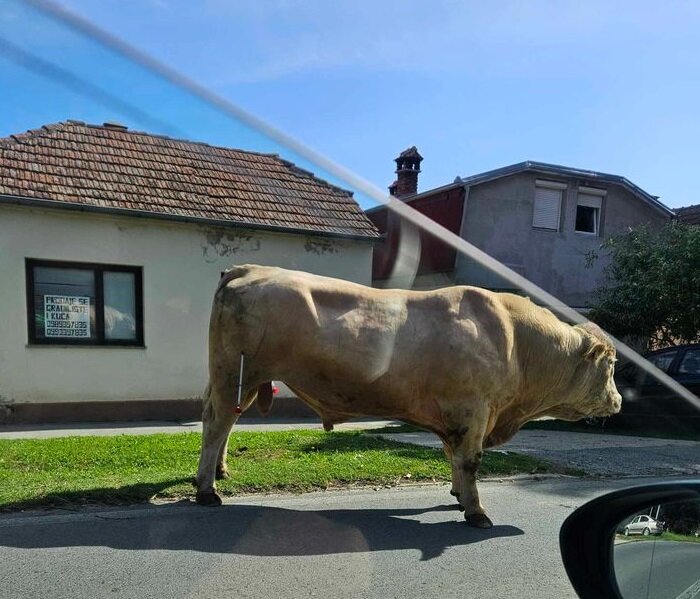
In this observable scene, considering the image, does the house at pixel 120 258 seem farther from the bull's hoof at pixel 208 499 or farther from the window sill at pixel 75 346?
the bull's hoof at pixel 208 499

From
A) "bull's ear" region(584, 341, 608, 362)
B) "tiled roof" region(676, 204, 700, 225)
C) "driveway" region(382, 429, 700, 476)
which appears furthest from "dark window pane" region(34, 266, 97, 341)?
"tiled roof" region(676, 204, 700, 225)

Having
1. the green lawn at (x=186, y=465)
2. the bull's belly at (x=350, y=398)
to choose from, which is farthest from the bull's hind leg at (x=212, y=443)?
the bull's belly at (x=350, y=398)

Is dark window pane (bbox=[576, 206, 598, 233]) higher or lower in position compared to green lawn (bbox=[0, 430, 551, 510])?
higher

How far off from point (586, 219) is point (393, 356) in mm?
14937

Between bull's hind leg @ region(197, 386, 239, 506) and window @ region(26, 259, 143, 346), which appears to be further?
window @ region(26, 259, 143, 346)

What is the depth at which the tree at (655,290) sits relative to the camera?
12766 millimetres

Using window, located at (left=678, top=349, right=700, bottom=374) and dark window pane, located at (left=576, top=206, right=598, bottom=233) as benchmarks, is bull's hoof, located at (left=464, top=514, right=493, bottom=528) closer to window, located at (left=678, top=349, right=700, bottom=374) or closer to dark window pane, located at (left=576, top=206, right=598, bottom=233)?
window, located at (left=678, top=349, right=700, bottom=374)

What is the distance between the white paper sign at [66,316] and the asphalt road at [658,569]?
1035cm

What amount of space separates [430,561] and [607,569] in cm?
235

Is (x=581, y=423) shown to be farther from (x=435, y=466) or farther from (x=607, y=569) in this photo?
(x=607, y=569)

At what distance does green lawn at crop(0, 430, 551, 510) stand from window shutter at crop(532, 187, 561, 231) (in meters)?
10.5

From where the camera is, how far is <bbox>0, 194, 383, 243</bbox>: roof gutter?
402 inches

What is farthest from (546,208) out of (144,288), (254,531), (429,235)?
(254,531)

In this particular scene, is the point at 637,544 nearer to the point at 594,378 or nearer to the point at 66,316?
the point at 594,378
